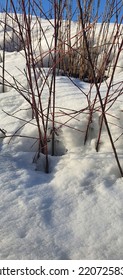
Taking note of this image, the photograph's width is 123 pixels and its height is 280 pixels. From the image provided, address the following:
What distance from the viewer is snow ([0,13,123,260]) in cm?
74

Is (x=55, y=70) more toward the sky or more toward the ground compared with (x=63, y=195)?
more toward the sky

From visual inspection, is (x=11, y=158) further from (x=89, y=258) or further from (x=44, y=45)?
(x=44, y=45)

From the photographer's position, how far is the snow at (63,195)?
745 mm

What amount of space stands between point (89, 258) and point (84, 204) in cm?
18

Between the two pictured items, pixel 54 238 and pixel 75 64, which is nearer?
pixel 54 238

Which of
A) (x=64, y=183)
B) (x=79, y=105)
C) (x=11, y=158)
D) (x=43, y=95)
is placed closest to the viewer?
(x=64, y=183)

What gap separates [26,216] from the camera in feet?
2.73

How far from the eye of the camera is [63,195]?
92cm

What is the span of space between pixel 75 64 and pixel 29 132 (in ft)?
3.60

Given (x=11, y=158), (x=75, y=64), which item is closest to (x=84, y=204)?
(x=11, y=158)

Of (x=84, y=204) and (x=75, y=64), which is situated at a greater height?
(x=75, y=64)

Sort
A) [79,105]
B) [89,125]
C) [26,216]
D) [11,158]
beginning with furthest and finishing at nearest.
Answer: [79,105] < [89,125] < [11,158] < [26,216]

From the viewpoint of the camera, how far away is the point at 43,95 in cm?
158
